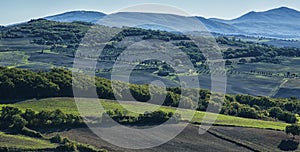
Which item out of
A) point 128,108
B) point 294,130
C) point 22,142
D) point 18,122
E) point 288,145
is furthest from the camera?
point 128,108

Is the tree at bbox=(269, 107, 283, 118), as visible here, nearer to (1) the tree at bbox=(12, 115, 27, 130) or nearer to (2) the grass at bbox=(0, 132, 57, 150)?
(2) the grass at bbox=(0, 132, 57, 150)

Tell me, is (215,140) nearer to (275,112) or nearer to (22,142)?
(275,112)

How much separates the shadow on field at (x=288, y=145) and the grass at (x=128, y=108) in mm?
6752

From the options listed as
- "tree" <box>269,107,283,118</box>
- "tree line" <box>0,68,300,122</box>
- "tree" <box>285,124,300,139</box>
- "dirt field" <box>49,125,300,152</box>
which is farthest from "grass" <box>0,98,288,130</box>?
"tree" <box>285,124,300,139</box>

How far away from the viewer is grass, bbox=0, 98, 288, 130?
57.3 metres

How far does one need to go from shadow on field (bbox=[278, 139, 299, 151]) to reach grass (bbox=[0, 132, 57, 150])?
1015 inches

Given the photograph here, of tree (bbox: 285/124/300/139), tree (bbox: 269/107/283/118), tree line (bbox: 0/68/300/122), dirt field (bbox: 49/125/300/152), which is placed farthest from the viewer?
tree (bbox: 269/107/283/118)

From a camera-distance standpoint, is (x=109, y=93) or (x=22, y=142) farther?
(x=109, y=93)

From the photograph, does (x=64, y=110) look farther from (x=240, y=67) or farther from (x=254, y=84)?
(x=240, y=67)

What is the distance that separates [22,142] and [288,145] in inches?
1184

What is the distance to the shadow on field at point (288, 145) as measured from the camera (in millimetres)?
50588

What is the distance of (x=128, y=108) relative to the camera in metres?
61.5

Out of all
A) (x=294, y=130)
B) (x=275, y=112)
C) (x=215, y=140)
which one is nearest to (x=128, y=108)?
(x=215, y=140)

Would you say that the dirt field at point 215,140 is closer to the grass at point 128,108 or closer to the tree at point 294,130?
the tree at point 294,130
